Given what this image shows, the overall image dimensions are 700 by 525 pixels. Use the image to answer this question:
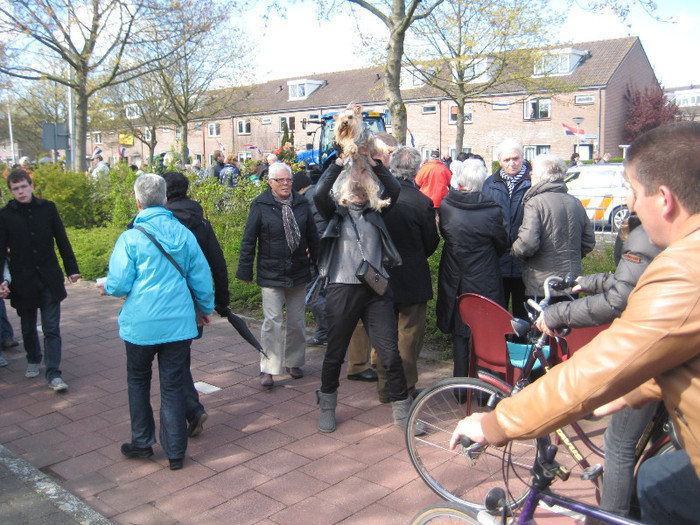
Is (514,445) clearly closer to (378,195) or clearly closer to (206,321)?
(378,195)

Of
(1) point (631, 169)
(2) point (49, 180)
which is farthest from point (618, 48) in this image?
(1) point (631, 169)

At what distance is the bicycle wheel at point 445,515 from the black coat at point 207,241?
114 inches

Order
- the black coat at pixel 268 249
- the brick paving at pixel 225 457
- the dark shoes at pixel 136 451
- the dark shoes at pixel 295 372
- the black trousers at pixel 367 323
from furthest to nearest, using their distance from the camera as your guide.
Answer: the dark shoes at pixel 295 372 < the black coat at pixel 268 249 < the black trousers at pixel 367 323 < the dark shoes at pixel 136 451 < the brick paving at pixel 225 457

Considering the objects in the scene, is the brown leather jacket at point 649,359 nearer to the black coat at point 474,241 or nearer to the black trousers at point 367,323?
the black trousers at point 367,323

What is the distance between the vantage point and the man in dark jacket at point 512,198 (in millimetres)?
5238

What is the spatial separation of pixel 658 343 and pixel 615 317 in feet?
5.78

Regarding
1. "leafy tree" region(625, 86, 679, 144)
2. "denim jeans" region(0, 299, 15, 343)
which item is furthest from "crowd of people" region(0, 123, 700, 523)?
"leafy tree" region(625, 86, 679, 144)

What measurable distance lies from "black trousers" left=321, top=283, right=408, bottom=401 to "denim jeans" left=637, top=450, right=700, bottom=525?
2466mm

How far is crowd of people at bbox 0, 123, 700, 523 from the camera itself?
5.34 feet

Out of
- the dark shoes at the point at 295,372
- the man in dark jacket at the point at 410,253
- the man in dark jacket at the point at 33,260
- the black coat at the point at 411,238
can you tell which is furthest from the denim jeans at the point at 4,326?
the black coat at the point at 411,238

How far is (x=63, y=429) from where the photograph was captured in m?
4.76

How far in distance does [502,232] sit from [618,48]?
41.9 m

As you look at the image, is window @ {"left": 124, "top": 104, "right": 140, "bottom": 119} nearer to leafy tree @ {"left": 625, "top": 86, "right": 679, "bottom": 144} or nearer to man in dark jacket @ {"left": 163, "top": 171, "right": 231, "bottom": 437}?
leafy tree @ {"left": 625, "top": 86, "right": 679, "bottom": 144}

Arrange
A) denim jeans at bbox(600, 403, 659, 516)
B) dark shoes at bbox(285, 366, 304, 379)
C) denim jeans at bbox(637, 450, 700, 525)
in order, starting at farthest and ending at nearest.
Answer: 1. dark shoes at bbox(285, 366, 304, 379)
2. denim jeans at bbox(600, 403, 659, 516)
3. denim jeans at bbox(637, 450, 700, 525)
